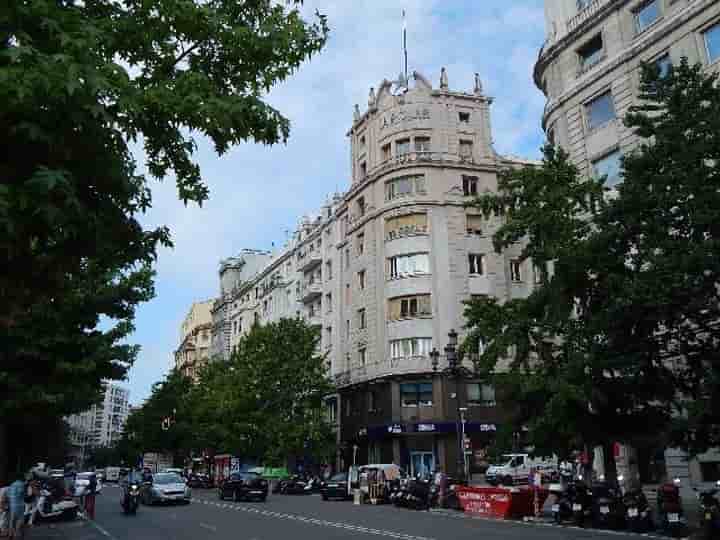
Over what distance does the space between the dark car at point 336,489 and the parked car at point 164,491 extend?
299 inches

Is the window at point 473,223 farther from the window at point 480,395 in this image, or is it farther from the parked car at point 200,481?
the parked car at point 200,481

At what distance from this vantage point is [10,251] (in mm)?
6051

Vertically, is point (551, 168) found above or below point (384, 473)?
above

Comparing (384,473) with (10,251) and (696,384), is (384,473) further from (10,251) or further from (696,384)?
(10,251)

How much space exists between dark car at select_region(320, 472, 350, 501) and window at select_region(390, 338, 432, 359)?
37.8 ft

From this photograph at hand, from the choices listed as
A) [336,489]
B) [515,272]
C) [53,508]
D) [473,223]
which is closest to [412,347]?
[515,272]

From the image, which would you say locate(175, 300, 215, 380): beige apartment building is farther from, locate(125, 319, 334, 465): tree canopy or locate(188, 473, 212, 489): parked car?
locate(125, 319, 334, 465): tree canopy

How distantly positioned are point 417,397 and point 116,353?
27149 mm

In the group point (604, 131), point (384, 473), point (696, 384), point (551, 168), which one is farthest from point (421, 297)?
point (696, 384)

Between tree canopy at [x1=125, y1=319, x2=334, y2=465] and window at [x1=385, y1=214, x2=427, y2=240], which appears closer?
tree canopy at [x1=125, y1=319, x2=334, y2=465]

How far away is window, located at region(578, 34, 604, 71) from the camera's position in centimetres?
3061

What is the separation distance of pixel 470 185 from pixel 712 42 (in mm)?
24910

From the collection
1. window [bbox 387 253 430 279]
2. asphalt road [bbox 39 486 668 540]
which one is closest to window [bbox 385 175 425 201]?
window [bbox 387 253 430 279]

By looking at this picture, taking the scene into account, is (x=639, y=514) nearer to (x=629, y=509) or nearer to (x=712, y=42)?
(x=629, y=509)
